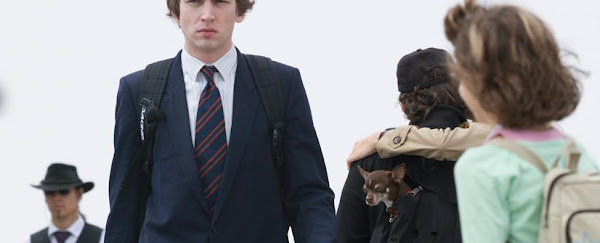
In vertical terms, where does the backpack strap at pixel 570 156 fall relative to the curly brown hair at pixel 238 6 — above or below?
below

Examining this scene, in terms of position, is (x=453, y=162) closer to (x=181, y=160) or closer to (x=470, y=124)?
(x=470, y=124)

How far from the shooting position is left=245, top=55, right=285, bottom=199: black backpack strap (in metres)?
5.38

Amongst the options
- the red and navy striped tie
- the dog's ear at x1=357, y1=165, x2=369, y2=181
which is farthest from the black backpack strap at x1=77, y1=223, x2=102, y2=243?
the red and navy striped tie

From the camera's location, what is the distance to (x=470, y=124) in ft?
19.2

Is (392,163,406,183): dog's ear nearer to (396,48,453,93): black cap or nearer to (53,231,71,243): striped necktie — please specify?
(396,48,453,93): black cap

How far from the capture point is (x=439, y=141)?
5.70m

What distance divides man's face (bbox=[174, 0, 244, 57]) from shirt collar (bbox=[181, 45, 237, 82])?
3 cm

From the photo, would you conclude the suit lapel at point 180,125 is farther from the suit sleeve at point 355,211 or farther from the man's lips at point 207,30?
the suit sleeve at point 355,211

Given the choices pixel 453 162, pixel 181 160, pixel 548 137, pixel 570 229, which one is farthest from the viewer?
pixel 453 162

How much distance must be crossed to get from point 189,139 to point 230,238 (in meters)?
0.42

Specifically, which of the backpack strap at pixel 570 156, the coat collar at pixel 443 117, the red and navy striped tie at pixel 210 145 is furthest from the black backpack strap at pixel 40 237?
the backpack strap at pixel 570 156

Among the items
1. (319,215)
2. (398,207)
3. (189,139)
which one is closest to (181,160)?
(189,139)

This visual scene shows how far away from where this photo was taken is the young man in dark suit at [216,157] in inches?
207

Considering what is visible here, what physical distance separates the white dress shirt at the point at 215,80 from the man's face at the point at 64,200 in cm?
383
